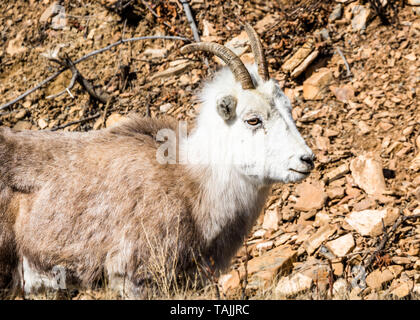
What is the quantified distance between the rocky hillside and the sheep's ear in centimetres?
185

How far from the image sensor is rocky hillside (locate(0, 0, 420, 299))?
18.6 feet

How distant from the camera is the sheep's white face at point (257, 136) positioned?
14.6ft

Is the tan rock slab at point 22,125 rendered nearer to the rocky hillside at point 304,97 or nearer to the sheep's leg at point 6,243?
the rocky hillside at point 304,97

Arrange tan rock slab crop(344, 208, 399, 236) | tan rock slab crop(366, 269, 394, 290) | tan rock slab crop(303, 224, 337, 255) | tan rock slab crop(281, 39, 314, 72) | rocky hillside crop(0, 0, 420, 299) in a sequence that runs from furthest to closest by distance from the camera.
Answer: tan rock slab crop(281, 39, 314, 72)
tan rock slab crop(303, 224, 337, 255)
tan rock slab crop(344, 208, 399, 236)
rocky hillside crop(0, 0, 420, 299)
tan rock slab crop(366, 269, 394, 290)

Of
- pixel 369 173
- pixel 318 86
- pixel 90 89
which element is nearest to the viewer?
pixel 369 173

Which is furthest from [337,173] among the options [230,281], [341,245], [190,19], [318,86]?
[190,19]

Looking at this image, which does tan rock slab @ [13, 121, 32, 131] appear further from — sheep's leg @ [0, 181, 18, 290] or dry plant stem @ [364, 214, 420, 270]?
dry plant stem @ [364, 214, 420, 270]

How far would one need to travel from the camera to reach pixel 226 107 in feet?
15.3

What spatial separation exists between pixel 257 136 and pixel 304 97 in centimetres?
391

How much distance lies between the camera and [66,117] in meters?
8.94

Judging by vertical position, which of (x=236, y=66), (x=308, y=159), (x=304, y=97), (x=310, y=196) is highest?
(x=304, y=97)

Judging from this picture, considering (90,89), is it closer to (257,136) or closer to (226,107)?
(226,107)

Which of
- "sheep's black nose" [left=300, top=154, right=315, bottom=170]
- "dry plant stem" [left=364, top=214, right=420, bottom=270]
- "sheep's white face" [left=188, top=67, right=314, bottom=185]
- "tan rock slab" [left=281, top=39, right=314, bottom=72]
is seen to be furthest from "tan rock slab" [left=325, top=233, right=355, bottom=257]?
"tan rock slab" [left=281, top=39, right=314, bottom=72]
